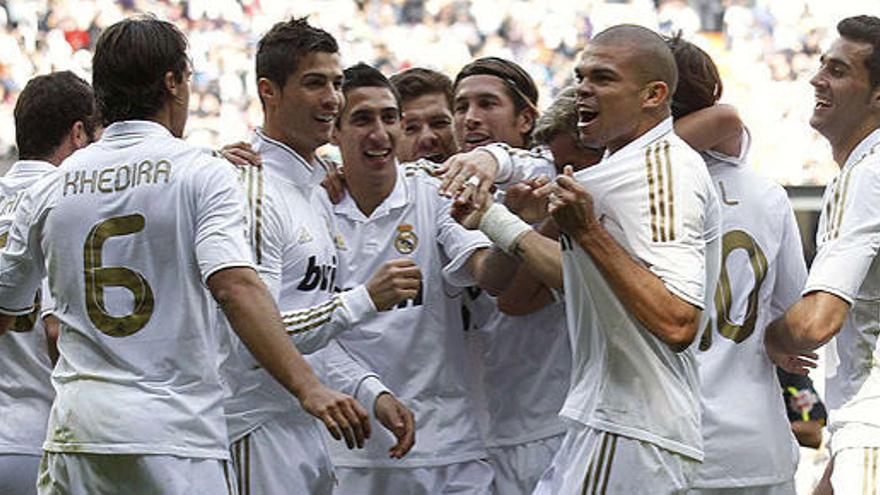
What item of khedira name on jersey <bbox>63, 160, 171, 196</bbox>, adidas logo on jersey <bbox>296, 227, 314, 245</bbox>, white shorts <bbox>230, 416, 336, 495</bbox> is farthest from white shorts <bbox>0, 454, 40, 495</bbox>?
khedira name on jersey <bbox>63, 160, 171, 196</bbox>

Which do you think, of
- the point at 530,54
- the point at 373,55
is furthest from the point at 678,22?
the point at 373,55

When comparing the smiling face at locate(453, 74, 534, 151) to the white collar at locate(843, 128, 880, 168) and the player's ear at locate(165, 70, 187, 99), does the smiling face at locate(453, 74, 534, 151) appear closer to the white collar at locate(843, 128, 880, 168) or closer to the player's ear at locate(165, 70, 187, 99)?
the white collar at locate(843, 128, 880, 168)

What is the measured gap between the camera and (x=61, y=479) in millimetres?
4793

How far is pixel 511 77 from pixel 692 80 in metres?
1.44

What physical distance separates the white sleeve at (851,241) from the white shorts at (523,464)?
173 centimetres

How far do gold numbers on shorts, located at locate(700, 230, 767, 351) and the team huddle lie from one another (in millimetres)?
12

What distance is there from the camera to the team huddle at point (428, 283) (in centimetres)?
468

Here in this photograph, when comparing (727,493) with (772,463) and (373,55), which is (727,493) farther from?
(373,55)

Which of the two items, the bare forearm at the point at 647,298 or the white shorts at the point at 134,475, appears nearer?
the bare forearm at the point at 647,298

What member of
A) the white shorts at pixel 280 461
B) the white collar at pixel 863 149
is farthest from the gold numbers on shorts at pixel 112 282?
the white collar at pixel 863 149

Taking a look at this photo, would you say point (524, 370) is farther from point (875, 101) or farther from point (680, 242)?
point (680, 242)

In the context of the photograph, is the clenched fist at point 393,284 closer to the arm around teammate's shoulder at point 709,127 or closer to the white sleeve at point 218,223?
the white sleeve at point 218,223

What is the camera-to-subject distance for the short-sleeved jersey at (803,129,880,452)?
4797 millimetres

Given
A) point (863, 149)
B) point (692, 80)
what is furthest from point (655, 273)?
point (692, 80)
